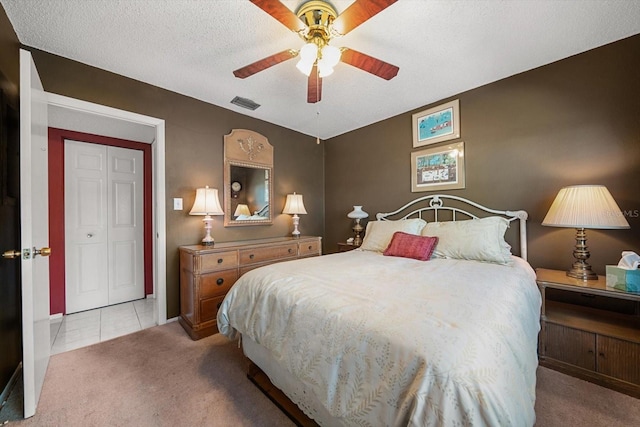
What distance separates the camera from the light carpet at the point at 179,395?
1.40m

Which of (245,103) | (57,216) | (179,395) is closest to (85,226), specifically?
(57,216)

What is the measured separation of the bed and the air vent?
2105 mm

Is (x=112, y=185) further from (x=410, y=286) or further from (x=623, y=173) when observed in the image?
(x=623, y=173)

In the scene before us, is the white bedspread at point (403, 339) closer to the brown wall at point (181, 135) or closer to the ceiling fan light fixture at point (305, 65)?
the ceiling fan light fixture at point (305, 65)

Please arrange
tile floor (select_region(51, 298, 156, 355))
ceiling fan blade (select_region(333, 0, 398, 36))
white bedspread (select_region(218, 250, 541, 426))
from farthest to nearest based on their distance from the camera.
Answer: tile floor (select_region(51, 298, 156, 355)), ceiling fan blade (select_region(333, 0, 398, 36)), white bedspread (select_region(218, 250, 541, 426))

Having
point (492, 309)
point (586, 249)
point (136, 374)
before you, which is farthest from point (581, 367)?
point (136, 374)

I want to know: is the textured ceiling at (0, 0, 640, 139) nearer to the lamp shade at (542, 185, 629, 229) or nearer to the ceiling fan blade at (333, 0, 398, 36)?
the ceiling fan blade at (333, 0, 398, 36)

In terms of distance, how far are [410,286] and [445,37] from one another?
188cm

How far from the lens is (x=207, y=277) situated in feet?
7.90

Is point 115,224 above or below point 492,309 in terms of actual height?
above

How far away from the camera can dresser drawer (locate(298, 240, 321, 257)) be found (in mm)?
3291

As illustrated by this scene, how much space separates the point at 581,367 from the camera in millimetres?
1707

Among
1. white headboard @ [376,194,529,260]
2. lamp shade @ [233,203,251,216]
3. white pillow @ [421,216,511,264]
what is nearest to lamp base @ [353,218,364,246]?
white headboard @ [376,194,529,260]

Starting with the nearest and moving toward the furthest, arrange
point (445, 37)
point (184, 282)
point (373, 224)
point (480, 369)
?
point (480, 369)
point (445, 37)
point (184, 282)
point (373, 224)
